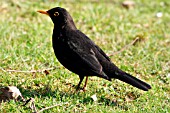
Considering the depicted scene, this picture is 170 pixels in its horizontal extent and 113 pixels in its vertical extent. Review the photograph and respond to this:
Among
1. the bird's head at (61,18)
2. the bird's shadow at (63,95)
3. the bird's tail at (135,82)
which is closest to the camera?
the bird's tail at (135,82)

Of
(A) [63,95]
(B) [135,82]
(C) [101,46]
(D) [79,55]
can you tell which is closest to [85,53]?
(D) [79,55]

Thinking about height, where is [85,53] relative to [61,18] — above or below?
below

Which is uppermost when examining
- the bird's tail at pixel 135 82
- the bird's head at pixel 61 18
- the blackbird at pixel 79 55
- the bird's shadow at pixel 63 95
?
the bird's head at pixel 61 18

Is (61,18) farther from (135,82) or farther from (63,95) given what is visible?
(135,82)

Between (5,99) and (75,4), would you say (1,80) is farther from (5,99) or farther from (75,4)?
(75,4)

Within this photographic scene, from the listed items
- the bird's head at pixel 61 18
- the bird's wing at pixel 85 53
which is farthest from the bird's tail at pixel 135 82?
the bird's head at pixel 61 18

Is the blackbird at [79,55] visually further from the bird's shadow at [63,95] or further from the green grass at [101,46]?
the green grass at [101,46]

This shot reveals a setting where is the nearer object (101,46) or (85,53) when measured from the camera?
(85,53)
